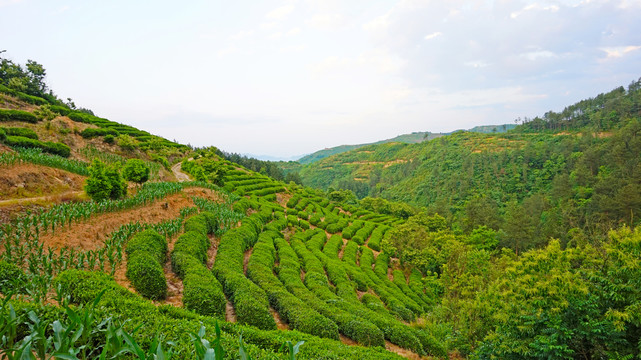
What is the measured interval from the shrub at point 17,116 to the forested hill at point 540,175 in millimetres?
56592

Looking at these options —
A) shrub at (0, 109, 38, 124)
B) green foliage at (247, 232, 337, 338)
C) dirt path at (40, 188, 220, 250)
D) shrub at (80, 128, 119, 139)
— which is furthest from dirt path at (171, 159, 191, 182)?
green foliage at (247, 232, 337, 338)

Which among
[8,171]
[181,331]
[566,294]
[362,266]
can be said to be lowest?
[362,266]

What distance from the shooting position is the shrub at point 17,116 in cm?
2510

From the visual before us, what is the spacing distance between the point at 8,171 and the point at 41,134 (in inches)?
717

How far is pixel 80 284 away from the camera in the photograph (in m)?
6.76

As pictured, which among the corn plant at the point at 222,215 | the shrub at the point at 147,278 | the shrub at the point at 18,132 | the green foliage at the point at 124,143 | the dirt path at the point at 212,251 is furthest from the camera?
the green foliage at the point at 124,143

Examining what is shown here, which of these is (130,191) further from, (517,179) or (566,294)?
(517,179)

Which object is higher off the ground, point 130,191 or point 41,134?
point 41,134

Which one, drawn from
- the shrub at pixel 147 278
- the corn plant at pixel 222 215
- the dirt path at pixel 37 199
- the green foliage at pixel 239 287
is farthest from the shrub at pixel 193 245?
the dirt path at pixel 37 199

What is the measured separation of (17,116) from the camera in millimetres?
26391

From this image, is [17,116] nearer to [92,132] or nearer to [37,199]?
[92,132]

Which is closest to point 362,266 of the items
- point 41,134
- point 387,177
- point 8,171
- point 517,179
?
point 8,171

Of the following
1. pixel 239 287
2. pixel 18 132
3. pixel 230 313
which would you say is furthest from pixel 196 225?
pixel 18 132

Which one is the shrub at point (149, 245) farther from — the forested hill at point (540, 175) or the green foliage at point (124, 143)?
the forested hill at point (540, 175)
